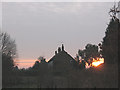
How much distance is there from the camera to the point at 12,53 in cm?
5962

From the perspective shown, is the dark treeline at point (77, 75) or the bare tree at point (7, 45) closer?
the dark treeline at point (77, 75)

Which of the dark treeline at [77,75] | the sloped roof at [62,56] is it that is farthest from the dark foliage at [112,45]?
the sloped roof at [62,56]

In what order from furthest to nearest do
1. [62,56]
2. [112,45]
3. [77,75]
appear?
[62,56]
[112,45]
[77,75]

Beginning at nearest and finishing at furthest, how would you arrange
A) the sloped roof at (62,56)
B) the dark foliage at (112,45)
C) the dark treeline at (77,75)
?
the dark treeline at (77,75) → the dark foliage at (112,45) → the sloped roof at (62,56)

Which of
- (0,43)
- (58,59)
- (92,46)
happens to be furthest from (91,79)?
(92,46)

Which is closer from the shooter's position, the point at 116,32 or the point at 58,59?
the point at 116,32

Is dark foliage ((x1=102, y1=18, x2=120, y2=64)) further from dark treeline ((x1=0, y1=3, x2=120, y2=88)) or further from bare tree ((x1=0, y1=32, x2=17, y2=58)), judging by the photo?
bare tree ((x1=0, y1=32, x2=17, y2=58))

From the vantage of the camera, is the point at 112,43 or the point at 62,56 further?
the point at 62,56

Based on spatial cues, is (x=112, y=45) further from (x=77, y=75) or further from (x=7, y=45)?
(x=7, y=45)

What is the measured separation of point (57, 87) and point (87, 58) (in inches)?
2081

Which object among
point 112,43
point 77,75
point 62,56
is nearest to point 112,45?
point 112,43

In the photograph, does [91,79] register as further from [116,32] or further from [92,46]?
[92,46]

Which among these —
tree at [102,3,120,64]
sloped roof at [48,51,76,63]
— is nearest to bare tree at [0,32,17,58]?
sloped roof at [48,51,76,63]

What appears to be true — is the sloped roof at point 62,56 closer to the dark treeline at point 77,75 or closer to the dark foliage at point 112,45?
the dark treeline at point 77,75
